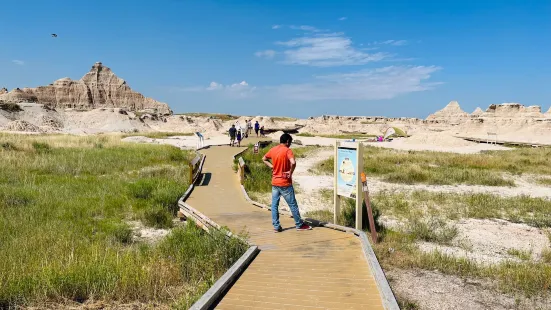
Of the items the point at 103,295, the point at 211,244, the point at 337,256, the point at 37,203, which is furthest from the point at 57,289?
the point at 37,203

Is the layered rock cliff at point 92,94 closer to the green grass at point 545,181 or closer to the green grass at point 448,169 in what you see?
the green grass at point 448,169

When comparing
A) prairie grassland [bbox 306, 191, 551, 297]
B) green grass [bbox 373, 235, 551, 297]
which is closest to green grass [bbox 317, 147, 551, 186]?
prairie grassland [bbox 306, 191, 551, 297]

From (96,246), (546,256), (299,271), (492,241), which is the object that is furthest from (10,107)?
(546,256)

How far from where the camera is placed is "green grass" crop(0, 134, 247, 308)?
5.33 metres

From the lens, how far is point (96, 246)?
6953mm

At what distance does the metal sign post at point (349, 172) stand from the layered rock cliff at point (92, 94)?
98.0m

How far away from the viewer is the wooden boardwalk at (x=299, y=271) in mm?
4547

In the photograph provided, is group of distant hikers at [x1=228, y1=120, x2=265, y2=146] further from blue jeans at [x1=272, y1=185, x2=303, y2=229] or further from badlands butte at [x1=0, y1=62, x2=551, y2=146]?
blue jeans at [x1=272, y1=185, x2=303, y2=229]

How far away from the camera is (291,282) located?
513 centimetres

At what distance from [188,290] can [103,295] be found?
1.14 metres

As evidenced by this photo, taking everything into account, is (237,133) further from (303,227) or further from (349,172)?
(303,227)

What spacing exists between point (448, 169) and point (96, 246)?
1890cm

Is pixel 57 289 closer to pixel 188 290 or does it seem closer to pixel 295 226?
pixel 188 290

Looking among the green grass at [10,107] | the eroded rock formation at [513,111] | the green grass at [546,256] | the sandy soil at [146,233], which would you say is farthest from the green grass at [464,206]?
the green grass at [10,107]
